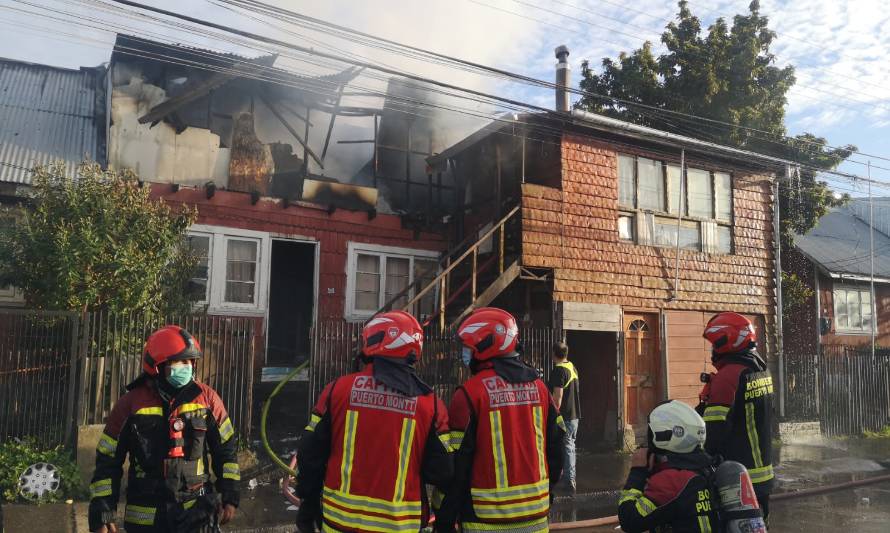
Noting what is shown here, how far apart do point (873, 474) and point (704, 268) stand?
470 cm

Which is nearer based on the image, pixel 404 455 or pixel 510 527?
pixel 404 455

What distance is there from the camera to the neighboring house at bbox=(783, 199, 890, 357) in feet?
66.0

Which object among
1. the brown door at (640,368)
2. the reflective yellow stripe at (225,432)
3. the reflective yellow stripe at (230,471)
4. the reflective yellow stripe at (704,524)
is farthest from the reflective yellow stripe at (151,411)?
the brown door at (640,368)

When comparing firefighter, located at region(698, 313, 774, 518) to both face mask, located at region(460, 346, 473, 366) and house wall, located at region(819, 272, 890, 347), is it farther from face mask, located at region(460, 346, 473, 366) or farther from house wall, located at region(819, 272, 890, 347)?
house wall, located at region(819, 272, 890, 347)

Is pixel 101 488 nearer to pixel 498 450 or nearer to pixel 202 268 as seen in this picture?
pixel 498 450

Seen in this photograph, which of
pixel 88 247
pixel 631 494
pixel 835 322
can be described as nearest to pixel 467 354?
pixel 631 494

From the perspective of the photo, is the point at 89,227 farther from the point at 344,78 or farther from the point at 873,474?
the point at 873,474

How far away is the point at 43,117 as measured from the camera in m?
12.4

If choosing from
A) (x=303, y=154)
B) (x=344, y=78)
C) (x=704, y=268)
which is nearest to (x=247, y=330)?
(x=303, y=154)

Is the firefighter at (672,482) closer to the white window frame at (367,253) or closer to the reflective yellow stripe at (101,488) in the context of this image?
the reflective yellow stripe at (101,488)

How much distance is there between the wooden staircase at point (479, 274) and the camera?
10945 millimetres

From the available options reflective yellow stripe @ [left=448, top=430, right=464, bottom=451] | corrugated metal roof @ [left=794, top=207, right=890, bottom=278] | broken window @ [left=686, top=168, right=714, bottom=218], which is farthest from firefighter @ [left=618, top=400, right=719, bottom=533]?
corrugated metal roof @ [left=794, top=207, right=890, bottom=278]

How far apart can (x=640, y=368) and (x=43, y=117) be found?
1232 centimetres

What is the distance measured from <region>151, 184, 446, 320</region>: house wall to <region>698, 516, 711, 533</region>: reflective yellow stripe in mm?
9881
